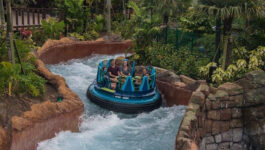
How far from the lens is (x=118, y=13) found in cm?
1933

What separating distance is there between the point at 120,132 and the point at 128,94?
1.10m

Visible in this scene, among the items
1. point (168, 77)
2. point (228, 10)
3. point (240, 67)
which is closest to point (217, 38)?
point (240, 67)

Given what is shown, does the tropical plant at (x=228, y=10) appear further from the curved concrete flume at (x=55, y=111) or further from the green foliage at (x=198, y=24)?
the green foliage at (x=198, y=24)

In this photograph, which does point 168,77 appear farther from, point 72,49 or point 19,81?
point 72,49

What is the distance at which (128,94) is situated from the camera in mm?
9242

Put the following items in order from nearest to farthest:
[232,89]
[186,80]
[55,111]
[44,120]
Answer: [44,120], [55,111], [232,89], [186,80]

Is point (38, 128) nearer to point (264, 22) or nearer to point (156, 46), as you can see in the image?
point (156, 46)

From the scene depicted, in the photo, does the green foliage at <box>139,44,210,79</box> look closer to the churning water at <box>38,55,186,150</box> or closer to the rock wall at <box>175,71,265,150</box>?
the churning water at <box>38,55,186,150</box>

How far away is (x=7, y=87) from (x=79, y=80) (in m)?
4.77

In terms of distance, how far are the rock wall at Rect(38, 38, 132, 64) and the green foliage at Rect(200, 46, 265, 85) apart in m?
6.10

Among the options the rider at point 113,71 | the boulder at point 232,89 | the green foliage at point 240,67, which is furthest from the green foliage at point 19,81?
the green foliage at point 240,67

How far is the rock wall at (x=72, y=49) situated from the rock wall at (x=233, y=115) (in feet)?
23.3

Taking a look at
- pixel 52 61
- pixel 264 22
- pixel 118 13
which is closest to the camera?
pixel 264 22

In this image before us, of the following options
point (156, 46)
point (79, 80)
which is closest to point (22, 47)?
point (79, 80)
